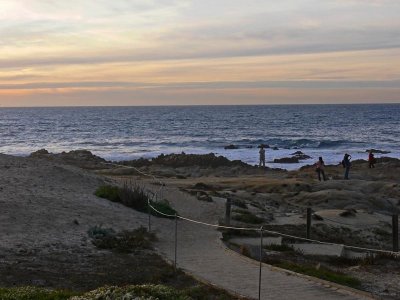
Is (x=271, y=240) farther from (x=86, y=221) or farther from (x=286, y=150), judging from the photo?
(x=286, y=150)

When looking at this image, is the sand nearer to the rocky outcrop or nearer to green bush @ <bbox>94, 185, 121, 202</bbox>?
green bush @ <bbox>94, 185, 121, 202</bbox>

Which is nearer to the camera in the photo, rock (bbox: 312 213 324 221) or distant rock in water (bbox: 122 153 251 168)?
rock (bbox: 312 213 324 221)

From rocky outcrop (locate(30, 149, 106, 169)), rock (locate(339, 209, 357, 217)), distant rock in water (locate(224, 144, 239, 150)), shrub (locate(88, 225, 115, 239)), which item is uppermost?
shrub (locate(88, 225, 115, 239))

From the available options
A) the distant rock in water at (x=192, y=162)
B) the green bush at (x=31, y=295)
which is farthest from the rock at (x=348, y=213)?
the distant rock in water at (x=192, y=162)

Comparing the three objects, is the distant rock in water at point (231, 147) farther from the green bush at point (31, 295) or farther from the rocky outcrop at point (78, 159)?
the green bush at point (31, 295)

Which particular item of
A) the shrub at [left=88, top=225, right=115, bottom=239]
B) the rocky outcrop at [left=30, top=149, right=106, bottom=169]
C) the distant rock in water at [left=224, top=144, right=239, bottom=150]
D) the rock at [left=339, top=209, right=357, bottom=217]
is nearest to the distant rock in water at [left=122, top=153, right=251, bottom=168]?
the rocky outcrop at [left=30, top=149, right=106, bottom=169]

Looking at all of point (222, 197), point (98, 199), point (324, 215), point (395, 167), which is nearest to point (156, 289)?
point (98, 199)

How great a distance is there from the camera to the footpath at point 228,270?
1040cm

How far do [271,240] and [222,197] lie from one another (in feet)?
31.6

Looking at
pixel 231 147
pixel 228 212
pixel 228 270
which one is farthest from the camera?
pixel 231 147

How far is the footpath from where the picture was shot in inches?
409

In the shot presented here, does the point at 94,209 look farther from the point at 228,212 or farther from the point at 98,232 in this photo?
the point at 228,212

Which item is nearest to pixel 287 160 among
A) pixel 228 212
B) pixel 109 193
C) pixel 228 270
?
pixel 109 193

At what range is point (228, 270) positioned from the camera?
40.2 ft
